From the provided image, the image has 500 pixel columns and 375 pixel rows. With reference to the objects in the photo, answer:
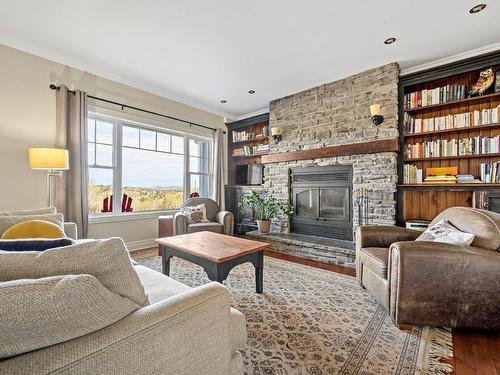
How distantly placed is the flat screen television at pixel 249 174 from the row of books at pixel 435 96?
2771 millimetres

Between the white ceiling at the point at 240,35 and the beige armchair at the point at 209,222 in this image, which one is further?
the beige armchair at the point at 209,222

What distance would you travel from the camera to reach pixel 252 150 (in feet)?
16.9

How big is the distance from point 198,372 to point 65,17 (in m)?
3.18

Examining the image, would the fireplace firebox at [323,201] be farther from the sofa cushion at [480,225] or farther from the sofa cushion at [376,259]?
the sofa cushion at [480,225]

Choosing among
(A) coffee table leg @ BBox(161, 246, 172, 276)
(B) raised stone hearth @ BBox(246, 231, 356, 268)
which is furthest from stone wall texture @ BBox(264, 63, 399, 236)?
(A) coffee table leg @ BBox(161, 246, 172, 276)

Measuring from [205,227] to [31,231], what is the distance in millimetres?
2176

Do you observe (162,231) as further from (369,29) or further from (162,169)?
(369,29)

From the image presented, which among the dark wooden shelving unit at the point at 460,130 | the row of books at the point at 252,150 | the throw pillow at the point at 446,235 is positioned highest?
the row of books at the point at 252,150

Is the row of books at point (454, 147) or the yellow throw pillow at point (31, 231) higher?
the row of books at point (454, 147)

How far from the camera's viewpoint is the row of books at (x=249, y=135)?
4.80 metres

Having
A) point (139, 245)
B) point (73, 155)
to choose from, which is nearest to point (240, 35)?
point (73, 155)

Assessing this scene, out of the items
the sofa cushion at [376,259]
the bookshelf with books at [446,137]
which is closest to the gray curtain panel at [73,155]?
the sofa cushion at [376,259]

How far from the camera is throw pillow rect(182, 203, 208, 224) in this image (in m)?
3.81

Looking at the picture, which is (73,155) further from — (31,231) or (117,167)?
(31,231)
